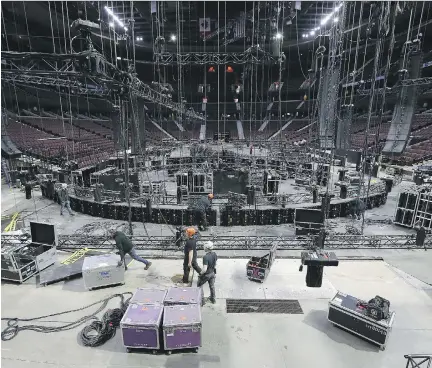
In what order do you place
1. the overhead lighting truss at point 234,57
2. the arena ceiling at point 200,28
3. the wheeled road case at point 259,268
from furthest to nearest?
the arena ceiling at point 200,28
the overhead lighting truss at point 234,57
the wheeled road case at point 259,268

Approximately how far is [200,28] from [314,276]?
26.5 m

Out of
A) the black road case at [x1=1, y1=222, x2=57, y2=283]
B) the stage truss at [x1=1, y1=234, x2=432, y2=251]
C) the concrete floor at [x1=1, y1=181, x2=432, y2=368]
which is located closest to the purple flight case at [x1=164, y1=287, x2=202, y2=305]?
the concrete floor at [x1=1, y1=181, x2=432, y2=368]

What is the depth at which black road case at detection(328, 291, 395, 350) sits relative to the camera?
4500 mm

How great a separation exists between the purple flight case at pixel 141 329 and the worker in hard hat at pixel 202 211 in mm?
5918

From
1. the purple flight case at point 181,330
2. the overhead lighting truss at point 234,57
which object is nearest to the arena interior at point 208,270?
the purple flight case at point 181,330

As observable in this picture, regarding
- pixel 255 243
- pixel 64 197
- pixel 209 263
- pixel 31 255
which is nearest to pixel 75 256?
pixel 31 255

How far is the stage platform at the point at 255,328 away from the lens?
14.3ft

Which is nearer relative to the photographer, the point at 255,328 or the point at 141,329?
the point at 141,329

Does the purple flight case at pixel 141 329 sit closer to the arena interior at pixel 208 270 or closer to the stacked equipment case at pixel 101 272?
the arena interior at pixel 208 270

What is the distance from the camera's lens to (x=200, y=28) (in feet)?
85.4

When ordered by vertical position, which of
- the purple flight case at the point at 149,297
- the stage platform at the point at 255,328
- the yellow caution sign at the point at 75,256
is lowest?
the stage platform at the point at 255,328

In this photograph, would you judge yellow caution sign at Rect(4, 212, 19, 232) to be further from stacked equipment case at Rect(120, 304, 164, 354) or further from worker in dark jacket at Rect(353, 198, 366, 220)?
worker in dark jacket at Rect(353, 198, 366, 220)

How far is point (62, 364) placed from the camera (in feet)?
14.0

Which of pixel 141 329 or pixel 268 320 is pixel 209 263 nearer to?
pixel 268 320
